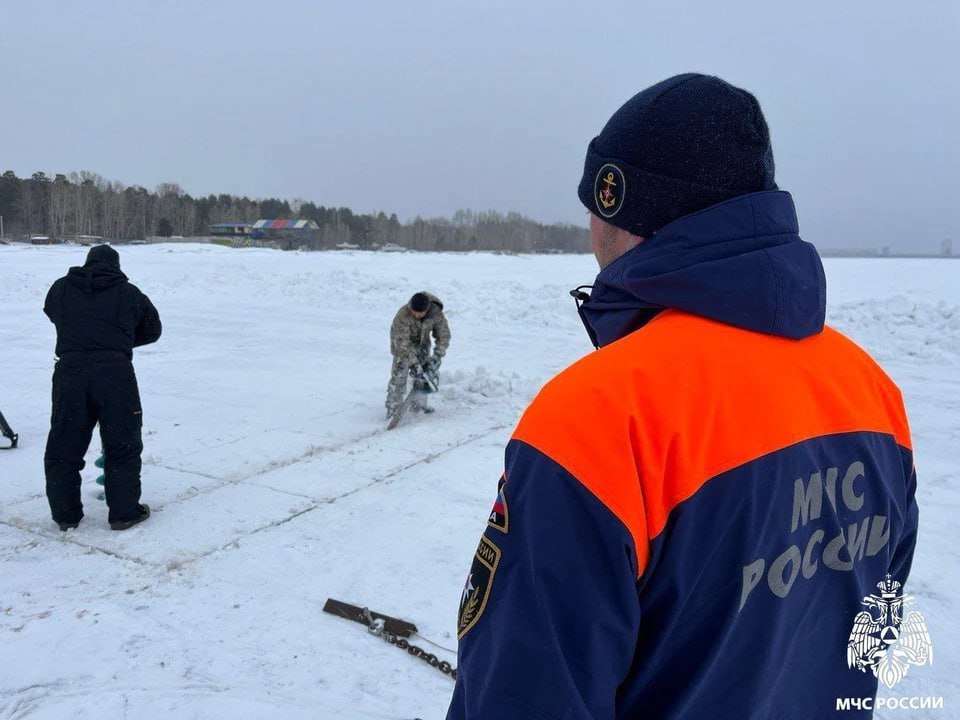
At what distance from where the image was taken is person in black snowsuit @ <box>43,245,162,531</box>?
471cm

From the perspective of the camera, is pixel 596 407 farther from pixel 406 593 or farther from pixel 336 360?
pixel 336 360

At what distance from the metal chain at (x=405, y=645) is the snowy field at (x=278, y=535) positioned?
0.04 meters

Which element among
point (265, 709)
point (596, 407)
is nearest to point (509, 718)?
point (596, 407)

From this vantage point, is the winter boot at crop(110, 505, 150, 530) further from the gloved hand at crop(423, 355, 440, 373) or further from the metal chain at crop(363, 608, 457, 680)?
the gloved hand at crop(423, 355, 440, 373)

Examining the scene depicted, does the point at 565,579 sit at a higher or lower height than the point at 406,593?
higher

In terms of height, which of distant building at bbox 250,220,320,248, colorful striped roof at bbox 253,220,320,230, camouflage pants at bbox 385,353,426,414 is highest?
colorful striped roof at bbox 253,220,320,230

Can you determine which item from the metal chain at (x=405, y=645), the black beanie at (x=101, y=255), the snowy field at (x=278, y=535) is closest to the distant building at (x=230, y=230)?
the snowy field at (x=278, y=535)

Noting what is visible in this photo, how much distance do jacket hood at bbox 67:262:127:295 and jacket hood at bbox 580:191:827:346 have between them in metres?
4.60

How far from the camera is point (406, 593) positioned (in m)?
3.99

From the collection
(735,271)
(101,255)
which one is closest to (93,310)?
(101,255)

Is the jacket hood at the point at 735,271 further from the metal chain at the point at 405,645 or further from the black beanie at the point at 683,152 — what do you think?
the metal chain at the point at 405,645

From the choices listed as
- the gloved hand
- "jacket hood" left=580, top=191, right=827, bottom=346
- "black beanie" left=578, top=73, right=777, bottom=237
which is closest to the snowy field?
the gloved hand

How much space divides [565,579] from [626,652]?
0.56 feet

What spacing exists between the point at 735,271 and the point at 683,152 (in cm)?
26
